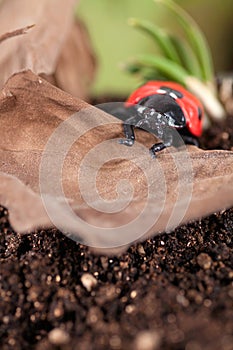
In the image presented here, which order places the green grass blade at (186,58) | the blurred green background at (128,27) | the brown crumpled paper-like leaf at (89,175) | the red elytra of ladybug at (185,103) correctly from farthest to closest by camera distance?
the blurred green background at (128,27)
the green grass blade at (186,58)
the red elytra of ladybug at (185,103)
the brown crumpled paper-like leaf at (89,175)

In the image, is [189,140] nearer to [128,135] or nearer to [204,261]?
[128,135]

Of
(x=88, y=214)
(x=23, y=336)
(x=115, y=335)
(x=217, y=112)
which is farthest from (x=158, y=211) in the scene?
(x=217, y=112)

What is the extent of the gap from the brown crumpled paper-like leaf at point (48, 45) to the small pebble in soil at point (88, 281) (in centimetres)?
57

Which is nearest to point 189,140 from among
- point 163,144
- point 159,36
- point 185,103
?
point 185,103

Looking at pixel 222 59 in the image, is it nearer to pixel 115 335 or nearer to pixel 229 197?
pixel 229 197

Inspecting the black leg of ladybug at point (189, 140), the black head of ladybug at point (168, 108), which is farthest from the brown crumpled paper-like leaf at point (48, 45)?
the black leg of ladybug at point (189, 140)

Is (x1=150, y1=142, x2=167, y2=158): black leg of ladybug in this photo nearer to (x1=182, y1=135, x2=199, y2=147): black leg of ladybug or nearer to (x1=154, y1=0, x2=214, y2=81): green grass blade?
(x1=182, y1=135, x2=199, y2=147): black leg of ladybug

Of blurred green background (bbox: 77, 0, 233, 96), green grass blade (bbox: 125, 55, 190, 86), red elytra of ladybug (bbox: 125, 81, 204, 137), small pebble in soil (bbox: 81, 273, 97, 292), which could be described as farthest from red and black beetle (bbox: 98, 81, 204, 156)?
blurred green background (bbox: 77, 0, 233, 96)

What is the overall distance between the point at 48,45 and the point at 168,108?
42 centimetres

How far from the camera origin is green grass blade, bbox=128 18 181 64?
1.65m

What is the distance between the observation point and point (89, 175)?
1.01 meters

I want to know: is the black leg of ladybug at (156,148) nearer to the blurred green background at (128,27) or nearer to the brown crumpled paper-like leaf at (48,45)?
the brown crumpled paper-like leaf at (48,45)

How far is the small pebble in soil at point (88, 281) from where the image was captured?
3.03 feet

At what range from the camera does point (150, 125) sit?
4.05 feet
